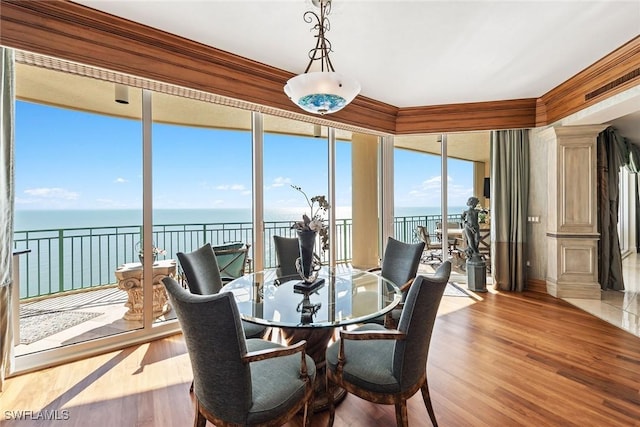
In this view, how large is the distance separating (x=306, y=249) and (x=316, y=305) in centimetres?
48

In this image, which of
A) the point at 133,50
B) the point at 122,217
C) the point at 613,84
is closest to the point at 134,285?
the point at 122,217

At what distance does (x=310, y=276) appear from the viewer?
235 cm

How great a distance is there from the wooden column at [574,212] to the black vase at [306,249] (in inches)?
150

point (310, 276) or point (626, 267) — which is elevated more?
point (310, 276)

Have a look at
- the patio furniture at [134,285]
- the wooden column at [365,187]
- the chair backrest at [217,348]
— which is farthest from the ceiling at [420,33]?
the patio furniture at [134,285]

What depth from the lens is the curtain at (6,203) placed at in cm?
210

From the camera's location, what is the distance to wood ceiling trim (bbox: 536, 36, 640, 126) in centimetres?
277

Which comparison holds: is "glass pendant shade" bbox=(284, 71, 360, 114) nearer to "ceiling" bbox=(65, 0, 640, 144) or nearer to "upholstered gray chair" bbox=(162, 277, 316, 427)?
"ceiling" bbox=(65, 0, 640, 144)

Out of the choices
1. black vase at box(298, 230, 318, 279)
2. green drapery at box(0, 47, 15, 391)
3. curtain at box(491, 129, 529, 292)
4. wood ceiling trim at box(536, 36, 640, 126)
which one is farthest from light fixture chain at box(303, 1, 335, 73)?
curtain at box(491, 129, 529, 292)

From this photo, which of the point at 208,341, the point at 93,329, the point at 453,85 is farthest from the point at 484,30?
the point at 93,329

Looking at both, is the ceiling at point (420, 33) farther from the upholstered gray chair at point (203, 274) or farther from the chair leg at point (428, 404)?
the chair leg at point (428, 404)

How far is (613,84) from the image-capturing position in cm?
301

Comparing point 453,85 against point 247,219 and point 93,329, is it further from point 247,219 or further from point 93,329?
point 93,329

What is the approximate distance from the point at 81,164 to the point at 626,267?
8.93 metres
